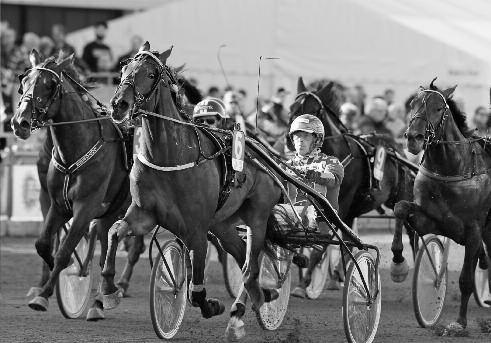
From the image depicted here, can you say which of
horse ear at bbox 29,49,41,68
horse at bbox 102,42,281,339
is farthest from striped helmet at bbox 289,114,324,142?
horse ear at bbox 29,49,41,68

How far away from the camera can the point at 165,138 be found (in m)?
8.75

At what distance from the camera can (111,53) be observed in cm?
2036

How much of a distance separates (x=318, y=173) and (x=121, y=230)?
1.86m

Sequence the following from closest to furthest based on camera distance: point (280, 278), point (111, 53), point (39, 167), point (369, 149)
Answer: point (280, 278), point (39, 167), point (369, 149), point (111, 53)

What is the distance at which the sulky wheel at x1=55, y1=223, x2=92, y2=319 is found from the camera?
10625mm

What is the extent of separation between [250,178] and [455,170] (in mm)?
1829

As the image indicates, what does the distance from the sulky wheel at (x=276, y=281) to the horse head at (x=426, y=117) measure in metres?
1.37

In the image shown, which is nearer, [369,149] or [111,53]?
[369,149]

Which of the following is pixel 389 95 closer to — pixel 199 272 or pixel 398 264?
pixel 398 264

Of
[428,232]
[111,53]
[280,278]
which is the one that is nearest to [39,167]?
[280,278]

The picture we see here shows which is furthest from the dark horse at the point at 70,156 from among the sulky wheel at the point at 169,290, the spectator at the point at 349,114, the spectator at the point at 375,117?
the spectator at the point at 349,114

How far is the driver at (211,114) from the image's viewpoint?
11.2m

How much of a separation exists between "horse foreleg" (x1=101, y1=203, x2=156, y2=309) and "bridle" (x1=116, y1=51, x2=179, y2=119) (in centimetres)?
68

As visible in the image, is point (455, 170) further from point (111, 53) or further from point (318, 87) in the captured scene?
point (111, 53)
